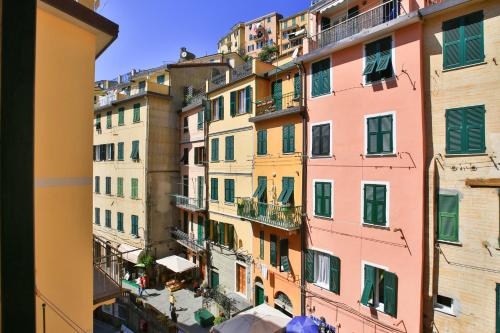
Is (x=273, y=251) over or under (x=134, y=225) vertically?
over

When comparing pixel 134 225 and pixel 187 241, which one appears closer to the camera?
pixel 187 241

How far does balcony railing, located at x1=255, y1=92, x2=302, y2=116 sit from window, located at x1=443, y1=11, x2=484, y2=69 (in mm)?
7080

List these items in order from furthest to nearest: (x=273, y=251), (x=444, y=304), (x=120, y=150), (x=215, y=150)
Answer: (x=120, y=150) → (x=215, y=150) → (x=273, y=251) → (x=444, y=304)

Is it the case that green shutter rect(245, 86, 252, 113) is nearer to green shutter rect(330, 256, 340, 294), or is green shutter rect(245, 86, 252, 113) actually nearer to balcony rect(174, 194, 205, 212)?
balcony rect(174, 194, 205, 212)

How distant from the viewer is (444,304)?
11.2 m

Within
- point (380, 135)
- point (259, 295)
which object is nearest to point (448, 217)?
point (380, 135)

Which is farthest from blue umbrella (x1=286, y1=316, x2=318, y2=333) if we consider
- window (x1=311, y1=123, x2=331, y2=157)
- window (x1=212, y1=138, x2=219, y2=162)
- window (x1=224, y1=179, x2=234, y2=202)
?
window (x1=212, y1=138, x2=219, y2=162)

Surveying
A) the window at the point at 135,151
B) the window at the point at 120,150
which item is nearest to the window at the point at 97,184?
the window at the point at 120,150

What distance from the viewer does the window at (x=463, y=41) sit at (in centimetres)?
1014

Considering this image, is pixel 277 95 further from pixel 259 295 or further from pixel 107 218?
pixel 107 218

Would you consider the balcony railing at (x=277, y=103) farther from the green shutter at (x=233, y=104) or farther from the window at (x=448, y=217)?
the window at (x=448, y=217)

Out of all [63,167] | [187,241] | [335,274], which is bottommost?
[187,241]

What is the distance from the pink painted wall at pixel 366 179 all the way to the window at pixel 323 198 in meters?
0.32

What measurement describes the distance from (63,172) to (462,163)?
12277 millimetres
